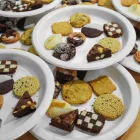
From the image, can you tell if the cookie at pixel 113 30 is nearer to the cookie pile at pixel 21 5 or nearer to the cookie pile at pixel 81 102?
the cookie pile at pixel 81 102

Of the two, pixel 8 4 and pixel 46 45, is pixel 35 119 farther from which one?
pixel 8 4

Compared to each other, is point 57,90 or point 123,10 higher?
point 123,10

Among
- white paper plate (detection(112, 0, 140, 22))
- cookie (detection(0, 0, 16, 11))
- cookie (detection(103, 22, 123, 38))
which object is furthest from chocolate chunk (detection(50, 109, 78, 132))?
cookie (detection(0, 0, 16, 11))

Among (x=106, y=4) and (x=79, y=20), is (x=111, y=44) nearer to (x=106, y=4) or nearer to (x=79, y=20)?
(x=79, y=20)

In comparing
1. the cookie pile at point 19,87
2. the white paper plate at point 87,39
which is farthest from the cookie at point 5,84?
the white paper plate at point 87,39

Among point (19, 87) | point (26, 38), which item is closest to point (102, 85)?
point (19, 87)

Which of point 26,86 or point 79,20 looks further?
point 79,20
